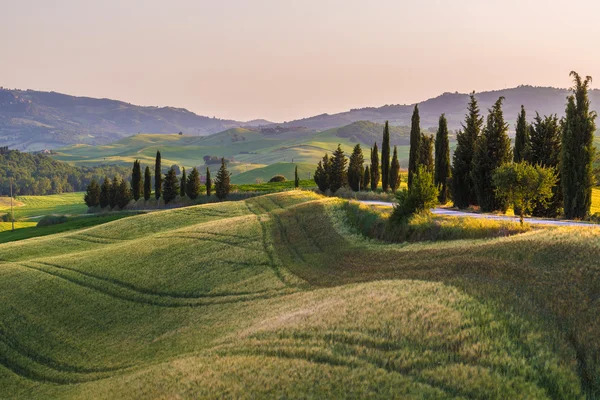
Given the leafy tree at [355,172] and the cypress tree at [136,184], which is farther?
the cypress tree at [136,184]

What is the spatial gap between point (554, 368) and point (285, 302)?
46.0ft

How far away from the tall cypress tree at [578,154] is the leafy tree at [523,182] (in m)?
11.2

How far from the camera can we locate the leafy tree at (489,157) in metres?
47.6

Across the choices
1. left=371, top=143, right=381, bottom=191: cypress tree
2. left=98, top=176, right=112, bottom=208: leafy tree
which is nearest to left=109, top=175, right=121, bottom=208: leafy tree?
left=98, top=176, right=112, bottom=208: leafy tree

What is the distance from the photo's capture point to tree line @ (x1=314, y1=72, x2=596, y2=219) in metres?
30.7

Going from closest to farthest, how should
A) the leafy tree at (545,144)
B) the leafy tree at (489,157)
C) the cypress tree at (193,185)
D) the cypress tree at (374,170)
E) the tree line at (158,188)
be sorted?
1. the leafy tree at (545,144)
2. the leafy tree at (489,157)
3. the cypress tree at (374,170)
4. the tree line at (158,188)
5. the cypress tree at (193,185)

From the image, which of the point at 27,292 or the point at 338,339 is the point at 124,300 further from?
the point at 338,339

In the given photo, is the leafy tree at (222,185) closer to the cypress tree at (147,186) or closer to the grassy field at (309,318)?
the cypress tree at (147,186)

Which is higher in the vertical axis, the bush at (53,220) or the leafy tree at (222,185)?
the leafy tree at (222,185)

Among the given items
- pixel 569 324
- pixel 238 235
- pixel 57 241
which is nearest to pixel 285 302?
pixel 569 324

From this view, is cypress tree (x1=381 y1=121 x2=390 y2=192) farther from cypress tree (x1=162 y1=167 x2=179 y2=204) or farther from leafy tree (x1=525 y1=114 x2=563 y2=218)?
cypress tree (x1=162 y1=167 x2=179 y2=204)

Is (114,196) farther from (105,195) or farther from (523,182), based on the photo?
(523,182)

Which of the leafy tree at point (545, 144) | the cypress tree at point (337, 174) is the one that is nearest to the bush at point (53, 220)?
the cypress tree at point (337, 174)

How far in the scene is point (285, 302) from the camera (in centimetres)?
2381
